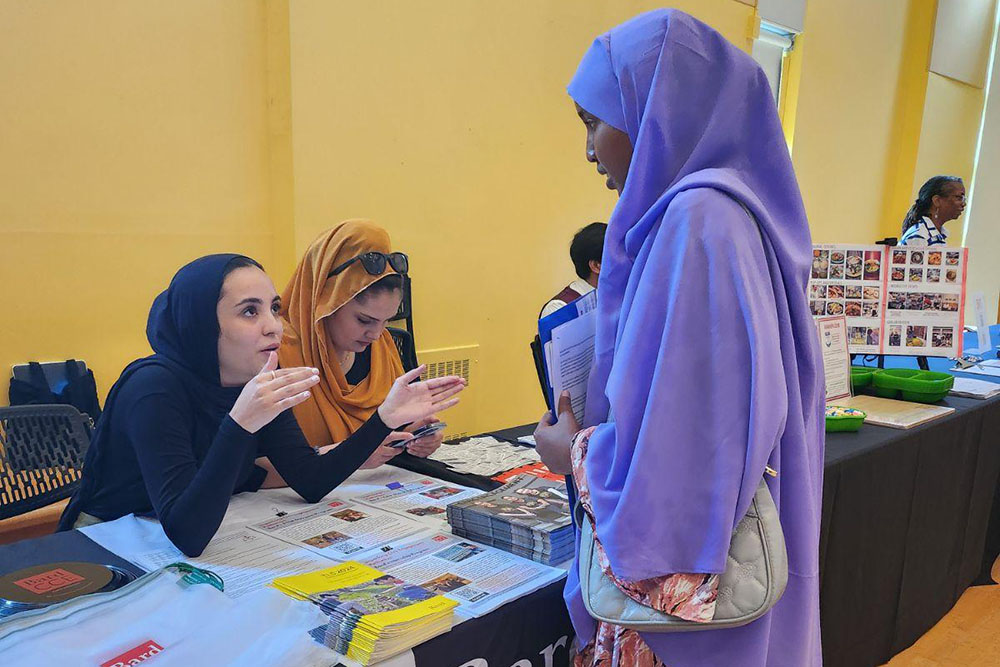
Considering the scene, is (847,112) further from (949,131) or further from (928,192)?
(928,192)

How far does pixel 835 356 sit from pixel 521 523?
75.9 inches

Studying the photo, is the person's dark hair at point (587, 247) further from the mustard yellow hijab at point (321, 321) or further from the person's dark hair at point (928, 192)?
the person's dark hair at point (928, 192)

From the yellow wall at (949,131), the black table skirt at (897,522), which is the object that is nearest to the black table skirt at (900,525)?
the black table skirt at (897,522)

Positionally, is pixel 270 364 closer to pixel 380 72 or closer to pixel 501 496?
pixel 501 496

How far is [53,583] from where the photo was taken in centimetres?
108

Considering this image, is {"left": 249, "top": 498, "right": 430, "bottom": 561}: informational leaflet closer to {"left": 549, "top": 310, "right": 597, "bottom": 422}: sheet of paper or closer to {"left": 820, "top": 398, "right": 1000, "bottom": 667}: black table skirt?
{"left": 549, "top": 310, "right": 597, "bottom": 422}: sheet of paper

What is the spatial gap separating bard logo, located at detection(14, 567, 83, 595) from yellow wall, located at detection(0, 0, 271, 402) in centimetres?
160

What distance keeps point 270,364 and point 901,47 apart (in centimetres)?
737

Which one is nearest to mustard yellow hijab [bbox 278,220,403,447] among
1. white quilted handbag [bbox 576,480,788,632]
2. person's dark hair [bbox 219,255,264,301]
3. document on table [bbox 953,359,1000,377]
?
person's dark hair [bbox 219,255,264,301]

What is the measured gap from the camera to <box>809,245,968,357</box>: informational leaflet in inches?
116

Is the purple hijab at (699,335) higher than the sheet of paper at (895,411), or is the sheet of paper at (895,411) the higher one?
the purple hijab at (699,335)

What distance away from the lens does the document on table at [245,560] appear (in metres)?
1.16

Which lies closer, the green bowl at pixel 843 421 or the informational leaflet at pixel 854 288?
the green bowl at pixel 843 421

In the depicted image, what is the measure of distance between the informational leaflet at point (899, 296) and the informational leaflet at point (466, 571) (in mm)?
2186
